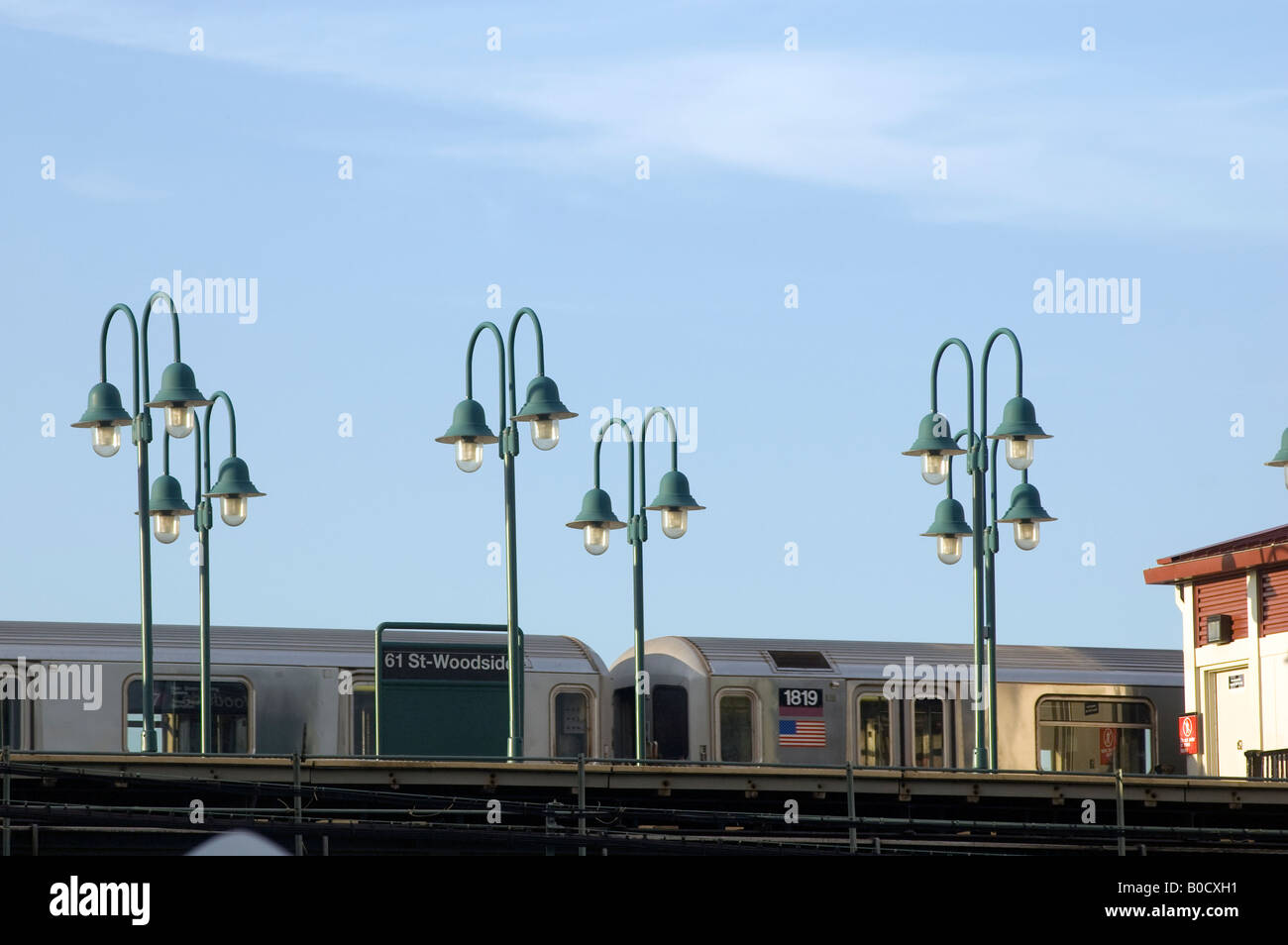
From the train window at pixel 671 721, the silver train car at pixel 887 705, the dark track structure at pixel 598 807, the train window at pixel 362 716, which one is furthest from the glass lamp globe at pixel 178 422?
the train window at pixel 671 721

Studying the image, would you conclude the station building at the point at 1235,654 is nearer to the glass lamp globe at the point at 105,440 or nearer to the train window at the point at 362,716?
the train window at the point at 362,716

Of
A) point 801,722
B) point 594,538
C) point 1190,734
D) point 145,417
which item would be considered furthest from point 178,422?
point 1190,734

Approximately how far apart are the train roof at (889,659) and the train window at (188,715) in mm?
7001

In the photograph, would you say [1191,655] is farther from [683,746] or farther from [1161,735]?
[683,746]

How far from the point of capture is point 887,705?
3481 centimetres

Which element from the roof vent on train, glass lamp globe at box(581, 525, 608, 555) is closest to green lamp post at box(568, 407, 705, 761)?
glass lamp globe at box(581, 525, 608, 555)

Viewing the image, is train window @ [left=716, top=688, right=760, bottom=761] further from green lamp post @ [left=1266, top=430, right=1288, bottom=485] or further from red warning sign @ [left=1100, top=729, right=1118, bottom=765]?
green lamp post @ [left=1266, top=430, right=1288, bottom=485]

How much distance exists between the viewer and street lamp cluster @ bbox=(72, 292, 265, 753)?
25.9 metres

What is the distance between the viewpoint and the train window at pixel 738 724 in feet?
111

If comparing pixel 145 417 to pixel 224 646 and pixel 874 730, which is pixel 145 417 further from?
pixel 874 730

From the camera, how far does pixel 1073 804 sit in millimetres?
25094

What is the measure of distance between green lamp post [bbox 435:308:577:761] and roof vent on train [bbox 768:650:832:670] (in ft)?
31.2
